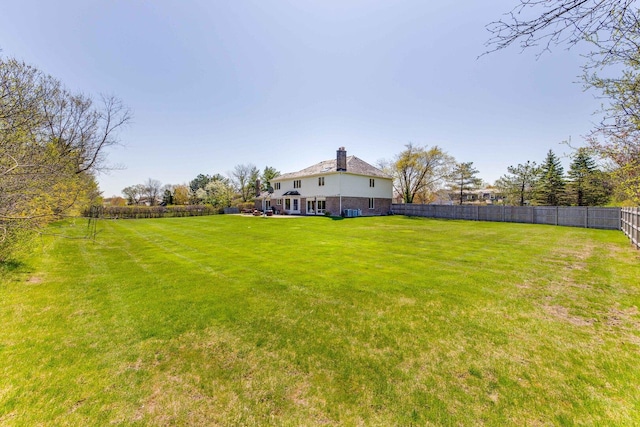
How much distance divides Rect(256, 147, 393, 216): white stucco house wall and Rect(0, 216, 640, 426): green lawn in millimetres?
20708

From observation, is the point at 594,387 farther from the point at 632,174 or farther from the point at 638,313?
the point at 632,174

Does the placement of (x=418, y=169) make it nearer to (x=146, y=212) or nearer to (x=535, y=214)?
(x=535, y=214)

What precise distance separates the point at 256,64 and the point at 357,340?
15.1 metres

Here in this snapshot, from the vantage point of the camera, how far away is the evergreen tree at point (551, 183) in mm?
29656

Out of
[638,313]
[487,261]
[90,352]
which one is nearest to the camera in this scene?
[90,352]

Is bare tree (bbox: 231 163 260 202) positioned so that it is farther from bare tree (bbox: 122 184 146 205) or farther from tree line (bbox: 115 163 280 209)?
bare tree (bbox: 122 184 146 205)

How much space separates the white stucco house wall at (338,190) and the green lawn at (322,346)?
67.9 feet

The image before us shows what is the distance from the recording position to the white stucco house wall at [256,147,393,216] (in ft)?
88.0

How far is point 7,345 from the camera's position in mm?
3244

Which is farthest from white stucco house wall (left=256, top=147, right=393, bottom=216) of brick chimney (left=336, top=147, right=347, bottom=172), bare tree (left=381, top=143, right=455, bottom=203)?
bare tree (left=381, top=143, right=455, bottom=203)

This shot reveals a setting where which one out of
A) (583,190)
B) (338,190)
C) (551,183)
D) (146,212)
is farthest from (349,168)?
(583,190)

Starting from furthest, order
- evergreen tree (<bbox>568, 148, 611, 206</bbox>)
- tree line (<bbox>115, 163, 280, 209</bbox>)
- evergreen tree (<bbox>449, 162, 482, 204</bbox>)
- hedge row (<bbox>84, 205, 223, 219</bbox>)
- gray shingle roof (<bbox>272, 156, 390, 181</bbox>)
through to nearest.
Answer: tree line (<bbox>115, 163, 280, 209</bbox>) → evergreen tree (<bbox>449, 162, 482, 204</bbox>) → hedge row (<bbox>84, 205, 223, 219</bbox>) → gray shingle roof (<bbox>272, 156, 390, 181</bbox>) → evergreen tree (<bbox>568, 148, 611, 206</bbox>)

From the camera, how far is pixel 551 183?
30.0 metres

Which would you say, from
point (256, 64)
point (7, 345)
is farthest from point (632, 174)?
point (256, 64)
